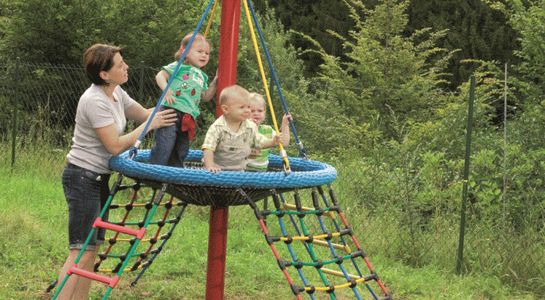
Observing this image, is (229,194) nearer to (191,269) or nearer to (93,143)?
(93,143)

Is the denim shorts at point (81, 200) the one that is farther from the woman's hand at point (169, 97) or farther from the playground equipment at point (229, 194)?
the woman's hand at point (169, 97)

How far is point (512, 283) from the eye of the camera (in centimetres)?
580

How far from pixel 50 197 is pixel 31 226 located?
1.51 metres

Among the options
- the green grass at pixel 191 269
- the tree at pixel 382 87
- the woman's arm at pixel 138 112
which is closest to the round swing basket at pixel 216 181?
the woman's arm at pixel 138 112

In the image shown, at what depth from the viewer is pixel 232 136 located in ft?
13.6

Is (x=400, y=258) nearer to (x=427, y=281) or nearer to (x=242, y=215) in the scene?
(x=427, y=281)

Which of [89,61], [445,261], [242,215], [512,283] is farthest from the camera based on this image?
[242,215]

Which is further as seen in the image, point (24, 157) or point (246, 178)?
point (24, 157)

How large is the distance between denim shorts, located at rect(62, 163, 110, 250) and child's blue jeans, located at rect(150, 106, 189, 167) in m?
0.34

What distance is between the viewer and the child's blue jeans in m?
4.21

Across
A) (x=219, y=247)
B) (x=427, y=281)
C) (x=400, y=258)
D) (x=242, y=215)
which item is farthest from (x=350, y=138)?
(x=219, y=247)

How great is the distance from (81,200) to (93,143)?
0.29 metres

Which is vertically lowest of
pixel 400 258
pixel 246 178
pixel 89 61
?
pixel 400 258

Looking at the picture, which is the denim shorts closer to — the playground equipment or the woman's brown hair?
the playground equipment
